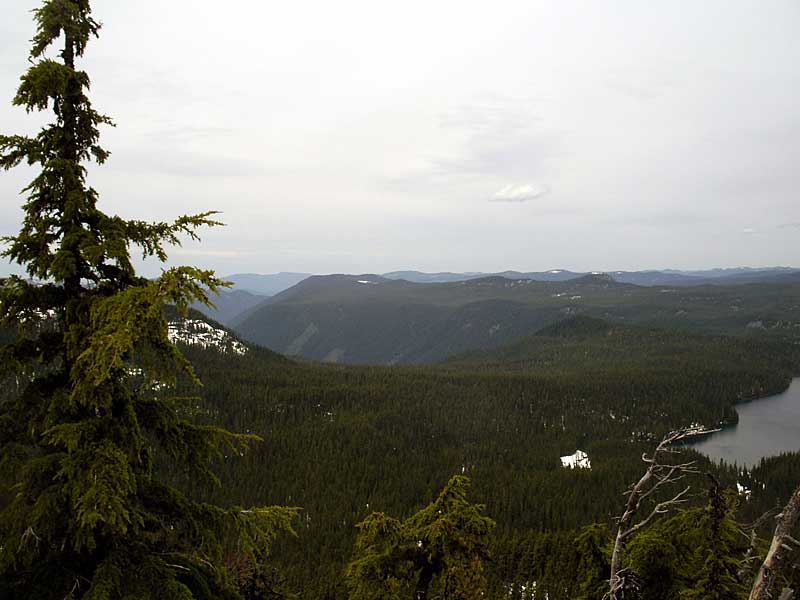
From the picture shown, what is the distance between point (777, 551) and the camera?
278 inches

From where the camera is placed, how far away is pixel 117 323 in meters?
7.58

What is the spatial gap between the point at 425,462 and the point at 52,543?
14027 centimetres

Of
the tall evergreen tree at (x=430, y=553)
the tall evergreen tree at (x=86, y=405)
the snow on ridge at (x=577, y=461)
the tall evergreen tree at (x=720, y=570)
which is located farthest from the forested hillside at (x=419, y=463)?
the tall evergreen tree at (x=86, y=405)

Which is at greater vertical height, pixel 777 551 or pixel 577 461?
pixel 777 551

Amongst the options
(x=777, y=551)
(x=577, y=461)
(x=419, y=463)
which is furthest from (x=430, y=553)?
(x=577, y=461)

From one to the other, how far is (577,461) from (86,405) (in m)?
157

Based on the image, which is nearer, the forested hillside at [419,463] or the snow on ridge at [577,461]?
the forested hillside at [419,463]

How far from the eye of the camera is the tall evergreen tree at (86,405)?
775 cm

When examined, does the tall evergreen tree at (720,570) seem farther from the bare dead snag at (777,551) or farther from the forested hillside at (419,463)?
the forested hillside at (419,463)

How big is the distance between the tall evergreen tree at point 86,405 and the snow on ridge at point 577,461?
141 meters

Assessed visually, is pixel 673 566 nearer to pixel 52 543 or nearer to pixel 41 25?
pixel 52 543

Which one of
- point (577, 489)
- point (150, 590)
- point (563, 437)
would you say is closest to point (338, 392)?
point (563, 437)

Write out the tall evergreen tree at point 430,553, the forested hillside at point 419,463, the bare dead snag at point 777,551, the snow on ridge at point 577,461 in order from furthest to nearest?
the snow on ridge at point 577,461
the forested hillside at point 419,463
the tall evergreen tree at point 430,553
the bare dead snag at point 777,551

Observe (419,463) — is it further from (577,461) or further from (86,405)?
(86,405)
